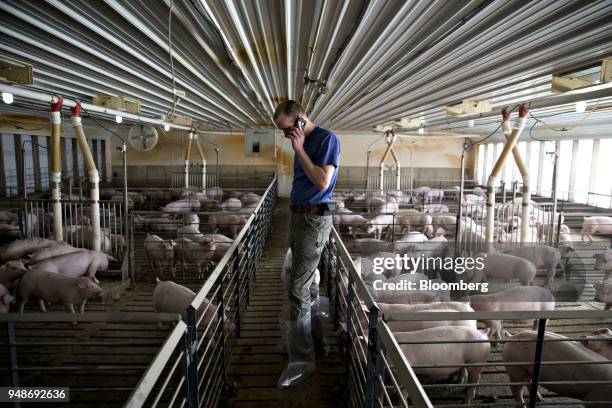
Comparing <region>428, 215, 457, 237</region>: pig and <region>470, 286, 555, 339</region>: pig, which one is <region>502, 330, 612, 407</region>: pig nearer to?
<region>470, 286, 555, 339</region>: pig

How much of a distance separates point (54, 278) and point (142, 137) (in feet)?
11.1

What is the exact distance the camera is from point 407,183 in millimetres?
16000

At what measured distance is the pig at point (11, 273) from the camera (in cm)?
395

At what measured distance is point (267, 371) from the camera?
2713 millimetres

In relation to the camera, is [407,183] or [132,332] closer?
[132,332]

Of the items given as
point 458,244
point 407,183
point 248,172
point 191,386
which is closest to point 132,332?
point 191,386

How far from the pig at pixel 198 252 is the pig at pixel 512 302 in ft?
10.2

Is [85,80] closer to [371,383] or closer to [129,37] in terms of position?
[129,37]

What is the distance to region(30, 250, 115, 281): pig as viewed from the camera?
4.23m

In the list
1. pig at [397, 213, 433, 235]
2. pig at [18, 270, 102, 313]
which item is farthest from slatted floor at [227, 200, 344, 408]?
pig at [397, 213, 433, 235]

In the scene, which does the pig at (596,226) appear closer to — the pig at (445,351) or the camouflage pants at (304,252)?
the pig at (445,351)

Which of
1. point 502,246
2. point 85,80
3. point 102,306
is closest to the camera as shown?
point 102,306

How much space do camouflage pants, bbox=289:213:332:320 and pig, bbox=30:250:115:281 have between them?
2.76m

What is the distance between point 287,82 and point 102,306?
11.7 ft
